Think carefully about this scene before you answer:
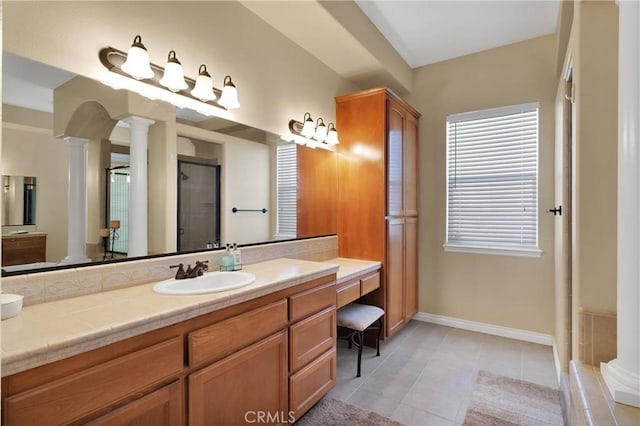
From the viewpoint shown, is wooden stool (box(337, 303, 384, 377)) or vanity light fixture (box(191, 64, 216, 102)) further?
wooden stool (box(337, 303, 384, 377))

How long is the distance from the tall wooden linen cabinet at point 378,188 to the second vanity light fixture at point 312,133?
0.60 ft

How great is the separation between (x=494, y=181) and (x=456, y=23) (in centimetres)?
149

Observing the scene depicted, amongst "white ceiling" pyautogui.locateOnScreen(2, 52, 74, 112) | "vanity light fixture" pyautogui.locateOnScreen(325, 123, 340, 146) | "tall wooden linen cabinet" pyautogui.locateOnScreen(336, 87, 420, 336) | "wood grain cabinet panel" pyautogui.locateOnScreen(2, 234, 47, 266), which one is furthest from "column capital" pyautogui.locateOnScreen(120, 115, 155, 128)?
"tall wooden linen cabinet" pyautogui.locateOnScreen(336, 87, 420, 336)

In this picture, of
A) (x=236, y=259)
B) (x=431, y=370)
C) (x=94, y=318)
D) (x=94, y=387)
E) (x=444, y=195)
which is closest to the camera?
(x=94, y=387)

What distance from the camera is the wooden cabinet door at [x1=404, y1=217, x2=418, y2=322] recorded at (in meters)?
3.39

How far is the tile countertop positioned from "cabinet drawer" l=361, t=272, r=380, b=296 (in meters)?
1.10

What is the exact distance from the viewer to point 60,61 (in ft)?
4.86

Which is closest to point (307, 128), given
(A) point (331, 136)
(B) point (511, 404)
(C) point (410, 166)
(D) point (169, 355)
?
(A) point (331, 136)

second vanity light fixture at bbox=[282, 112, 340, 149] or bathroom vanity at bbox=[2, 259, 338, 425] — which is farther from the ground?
second vanity light fixture at bbox=[282, 112, 340, 149]

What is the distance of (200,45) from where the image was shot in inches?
80.6

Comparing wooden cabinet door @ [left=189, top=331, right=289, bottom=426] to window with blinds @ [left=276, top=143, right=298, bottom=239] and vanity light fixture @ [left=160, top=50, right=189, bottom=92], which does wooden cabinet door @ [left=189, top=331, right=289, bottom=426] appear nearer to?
window with blinds @ [left=276, top=143, right=298, bottom=239]

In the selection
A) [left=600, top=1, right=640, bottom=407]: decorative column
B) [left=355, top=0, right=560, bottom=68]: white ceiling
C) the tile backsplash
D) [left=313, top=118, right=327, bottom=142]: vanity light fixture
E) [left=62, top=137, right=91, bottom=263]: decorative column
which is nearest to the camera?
[left=600, top=1, right=640, bottom=407]: decorative column

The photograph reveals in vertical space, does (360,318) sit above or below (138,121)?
below

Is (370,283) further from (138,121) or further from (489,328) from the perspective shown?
(138,121)
